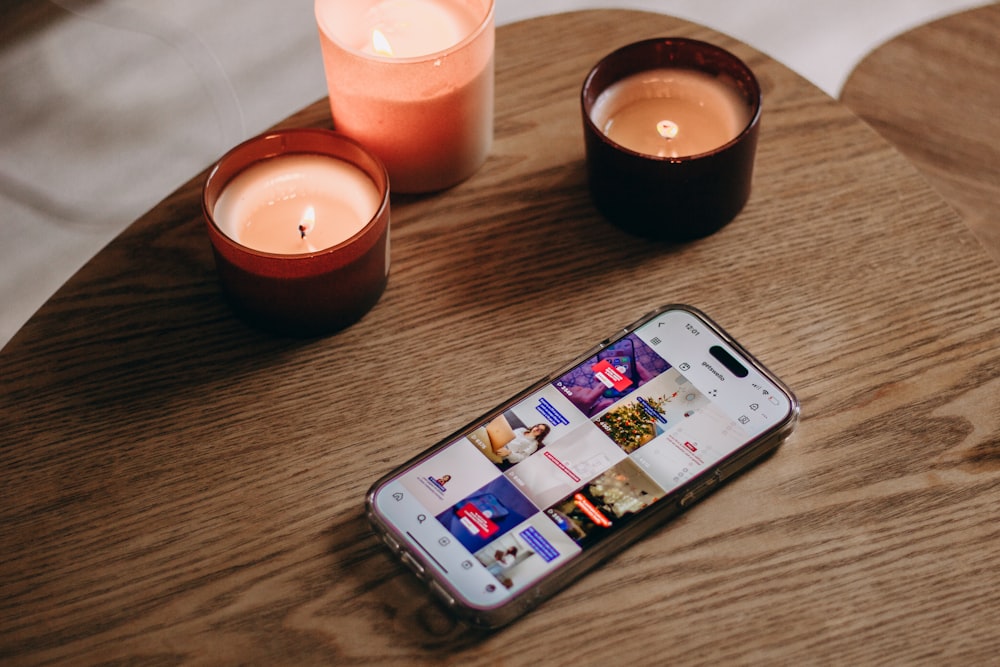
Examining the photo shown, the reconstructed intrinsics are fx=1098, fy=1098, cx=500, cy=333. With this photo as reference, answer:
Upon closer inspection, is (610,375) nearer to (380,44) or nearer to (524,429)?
(524,429)

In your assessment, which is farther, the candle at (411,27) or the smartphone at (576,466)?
the candle at (411,27)

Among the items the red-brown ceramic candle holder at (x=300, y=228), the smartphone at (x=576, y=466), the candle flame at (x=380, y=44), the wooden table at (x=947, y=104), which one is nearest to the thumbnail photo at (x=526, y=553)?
the smartphone at (x=576, y=466)

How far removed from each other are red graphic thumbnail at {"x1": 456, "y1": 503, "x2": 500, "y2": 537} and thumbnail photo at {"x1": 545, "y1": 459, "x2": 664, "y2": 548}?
0.10 feet

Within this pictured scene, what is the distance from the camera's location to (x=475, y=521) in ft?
1.79

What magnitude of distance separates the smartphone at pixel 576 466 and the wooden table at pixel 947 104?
337 millimetres

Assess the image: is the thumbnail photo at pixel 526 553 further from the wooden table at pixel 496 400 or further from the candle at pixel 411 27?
the candle at pixel 411 27

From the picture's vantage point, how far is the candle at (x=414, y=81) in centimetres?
62

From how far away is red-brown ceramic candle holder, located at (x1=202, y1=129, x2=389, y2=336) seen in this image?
585 millimetres

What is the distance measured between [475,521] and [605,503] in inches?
2.6

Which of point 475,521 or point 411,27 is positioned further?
point 411,27

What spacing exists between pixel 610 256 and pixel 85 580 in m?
0.34

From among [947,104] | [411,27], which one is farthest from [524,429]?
[947,104]

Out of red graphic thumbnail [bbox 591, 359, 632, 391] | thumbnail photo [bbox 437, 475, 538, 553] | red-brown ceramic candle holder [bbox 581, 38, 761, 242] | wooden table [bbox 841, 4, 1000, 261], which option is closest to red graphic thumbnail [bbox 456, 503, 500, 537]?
thumbnail photo [bbox 437, 475, 538, 553]

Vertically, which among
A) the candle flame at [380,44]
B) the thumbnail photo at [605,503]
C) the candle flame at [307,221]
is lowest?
the thumbnail photo at [605,503]
